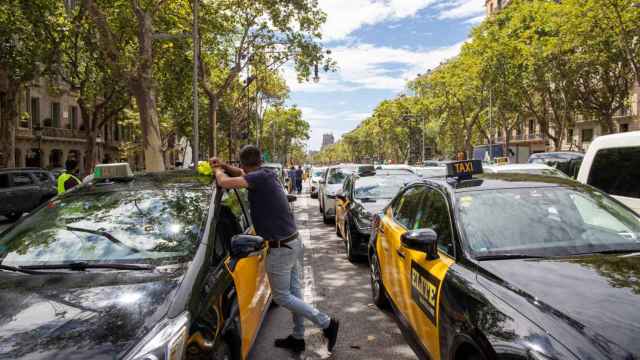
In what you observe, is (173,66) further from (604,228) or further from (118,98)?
(604,228)

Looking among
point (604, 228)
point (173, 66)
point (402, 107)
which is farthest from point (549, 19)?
point (402, 107)

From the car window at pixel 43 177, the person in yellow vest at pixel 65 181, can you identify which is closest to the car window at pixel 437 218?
the person in yellow vest at pixel 65 181

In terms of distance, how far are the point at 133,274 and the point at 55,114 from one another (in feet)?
146

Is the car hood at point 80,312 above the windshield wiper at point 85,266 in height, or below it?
below

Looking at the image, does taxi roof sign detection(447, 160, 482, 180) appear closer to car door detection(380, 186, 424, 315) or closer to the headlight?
car door detection(380, 186, 424, 315)

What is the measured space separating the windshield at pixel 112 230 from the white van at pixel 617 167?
4891 mm

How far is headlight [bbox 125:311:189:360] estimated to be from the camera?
2.17 m

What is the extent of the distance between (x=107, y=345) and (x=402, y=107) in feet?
235

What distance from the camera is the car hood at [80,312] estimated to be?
85.0 inches

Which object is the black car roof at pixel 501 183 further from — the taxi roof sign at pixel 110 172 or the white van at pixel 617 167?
the taxi roof sign at pixel 110 172

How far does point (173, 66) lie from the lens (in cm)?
2270

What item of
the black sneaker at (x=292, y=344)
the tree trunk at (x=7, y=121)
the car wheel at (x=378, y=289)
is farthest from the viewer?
the tree trunk at (x=7, y=121)

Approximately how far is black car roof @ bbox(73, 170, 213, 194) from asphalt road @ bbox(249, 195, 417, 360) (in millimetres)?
1525

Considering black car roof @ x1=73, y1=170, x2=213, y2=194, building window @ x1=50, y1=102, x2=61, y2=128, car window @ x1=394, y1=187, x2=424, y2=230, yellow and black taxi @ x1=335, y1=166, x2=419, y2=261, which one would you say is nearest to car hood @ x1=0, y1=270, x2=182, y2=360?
black car roof @ x1=73, y1=170, x2=213, y2=194
